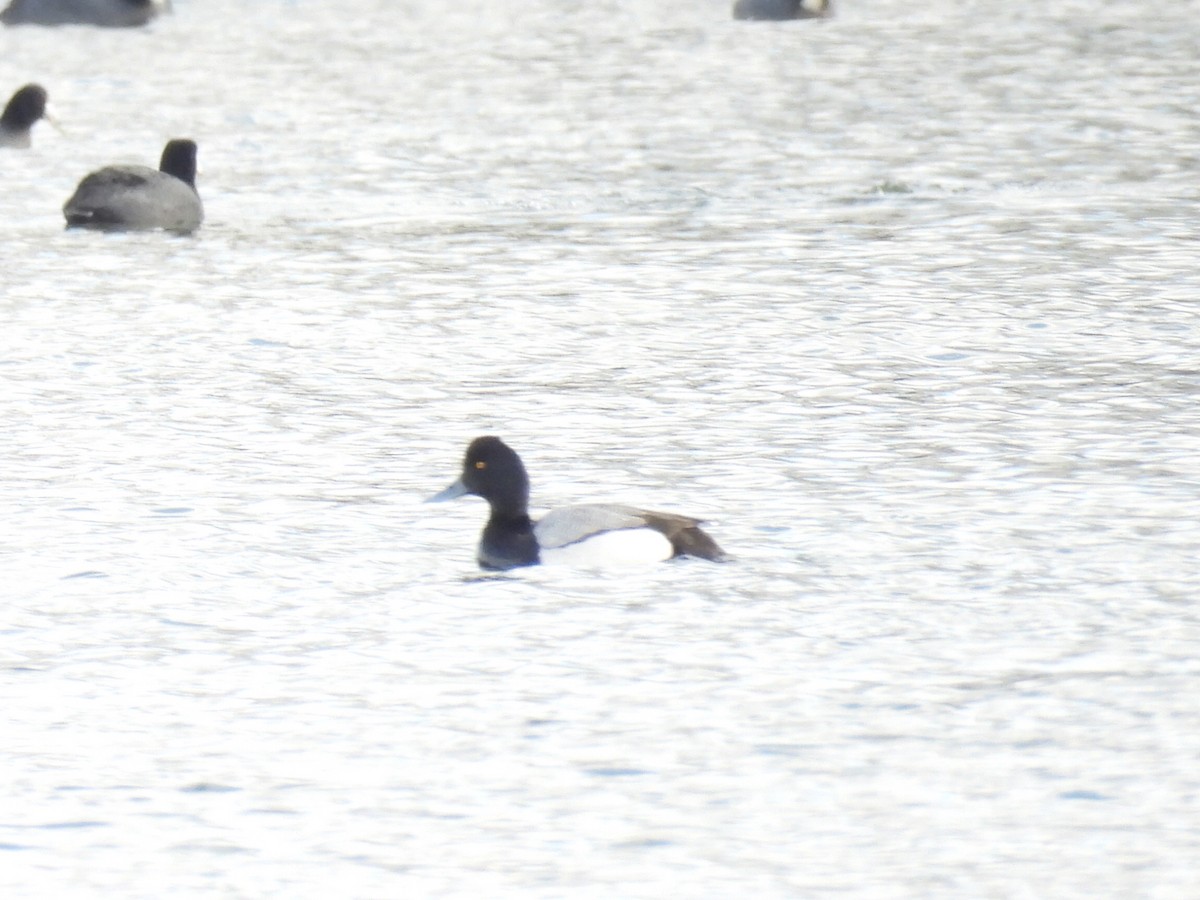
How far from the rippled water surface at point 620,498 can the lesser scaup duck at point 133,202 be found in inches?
9.6

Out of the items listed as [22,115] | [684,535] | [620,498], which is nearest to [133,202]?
[22,115]

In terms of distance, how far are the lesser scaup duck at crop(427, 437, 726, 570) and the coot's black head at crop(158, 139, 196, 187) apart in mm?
9232

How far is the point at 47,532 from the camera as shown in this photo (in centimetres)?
938

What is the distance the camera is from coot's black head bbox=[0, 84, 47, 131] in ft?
66.1

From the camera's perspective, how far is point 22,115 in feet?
67.1

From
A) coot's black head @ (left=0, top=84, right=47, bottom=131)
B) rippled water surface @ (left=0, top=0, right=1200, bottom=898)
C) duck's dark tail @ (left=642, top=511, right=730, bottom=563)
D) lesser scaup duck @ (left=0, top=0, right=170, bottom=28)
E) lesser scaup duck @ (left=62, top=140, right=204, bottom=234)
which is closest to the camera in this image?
rippled water surface @ (left=0, top=0, right=1200, bottom=898)

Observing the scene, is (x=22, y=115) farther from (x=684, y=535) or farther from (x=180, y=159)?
(x=684, y=535)

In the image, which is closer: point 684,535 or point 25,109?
point 684,535

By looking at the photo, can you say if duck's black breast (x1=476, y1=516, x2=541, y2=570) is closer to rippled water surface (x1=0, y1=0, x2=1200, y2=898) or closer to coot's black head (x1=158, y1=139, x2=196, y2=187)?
rippled water surface (x1=0, y1=0, x2=1200, y2=898)

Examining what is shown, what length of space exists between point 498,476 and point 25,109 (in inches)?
498

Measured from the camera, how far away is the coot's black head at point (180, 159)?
57.6ft

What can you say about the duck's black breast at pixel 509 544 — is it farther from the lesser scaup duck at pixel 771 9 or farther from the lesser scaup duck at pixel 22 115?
the lesser scaup duck at pixel 771 9

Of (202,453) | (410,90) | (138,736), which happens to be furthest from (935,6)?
(138,736)

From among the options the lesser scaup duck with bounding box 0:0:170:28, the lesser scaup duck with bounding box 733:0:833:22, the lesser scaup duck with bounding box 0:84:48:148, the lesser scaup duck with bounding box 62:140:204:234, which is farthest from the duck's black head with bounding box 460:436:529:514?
the lesser scaup duck with bounding box 0:0:170:28
